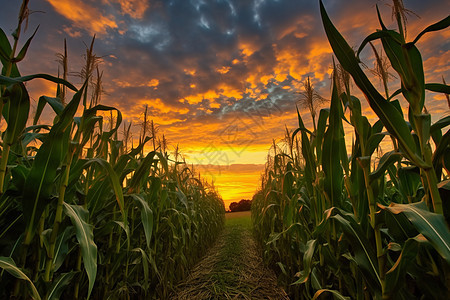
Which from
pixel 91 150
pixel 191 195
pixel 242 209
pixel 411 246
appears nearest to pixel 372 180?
pixel 411 246

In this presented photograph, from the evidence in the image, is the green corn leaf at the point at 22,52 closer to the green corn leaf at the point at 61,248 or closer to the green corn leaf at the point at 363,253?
the green corn leaf at the point at 61,248

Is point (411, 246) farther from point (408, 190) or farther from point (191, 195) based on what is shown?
point (191, 195)

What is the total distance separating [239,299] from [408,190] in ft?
6.22

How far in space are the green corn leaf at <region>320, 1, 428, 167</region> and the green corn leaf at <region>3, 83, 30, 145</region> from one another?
47.9 inches

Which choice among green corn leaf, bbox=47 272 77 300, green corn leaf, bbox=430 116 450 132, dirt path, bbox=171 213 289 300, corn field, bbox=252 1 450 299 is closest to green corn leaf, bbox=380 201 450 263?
corn field, bbox=252 1 450 299

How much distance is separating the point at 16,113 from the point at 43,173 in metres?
0.27

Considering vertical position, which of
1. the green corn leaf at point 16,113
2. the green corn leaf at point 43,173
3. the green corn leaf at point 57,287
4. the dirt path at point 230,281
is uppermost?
the green corn leaf at point 16,113

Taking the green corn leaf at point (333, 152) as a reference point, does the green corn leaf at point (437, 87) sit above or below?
above

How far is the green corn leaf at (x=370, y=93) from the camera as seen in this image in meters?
0.78

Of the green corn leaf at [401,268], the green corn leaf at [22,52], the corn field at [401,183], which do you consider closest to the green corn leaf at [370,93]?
the corn field at [401,183]

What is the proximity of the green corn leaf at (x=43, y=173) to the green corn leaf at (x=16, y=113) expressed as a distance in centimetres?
14

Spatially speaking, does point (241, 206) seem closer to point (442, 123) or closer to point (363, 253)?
point (363, 253)

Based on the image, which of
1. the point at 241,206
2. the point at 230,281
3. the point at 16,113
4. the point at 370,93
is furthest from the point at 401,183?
the point at 241,206

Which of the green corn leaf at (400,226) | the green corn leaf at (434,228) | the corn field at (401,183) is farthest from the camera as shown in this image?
the green corn leaf at (400,226)
